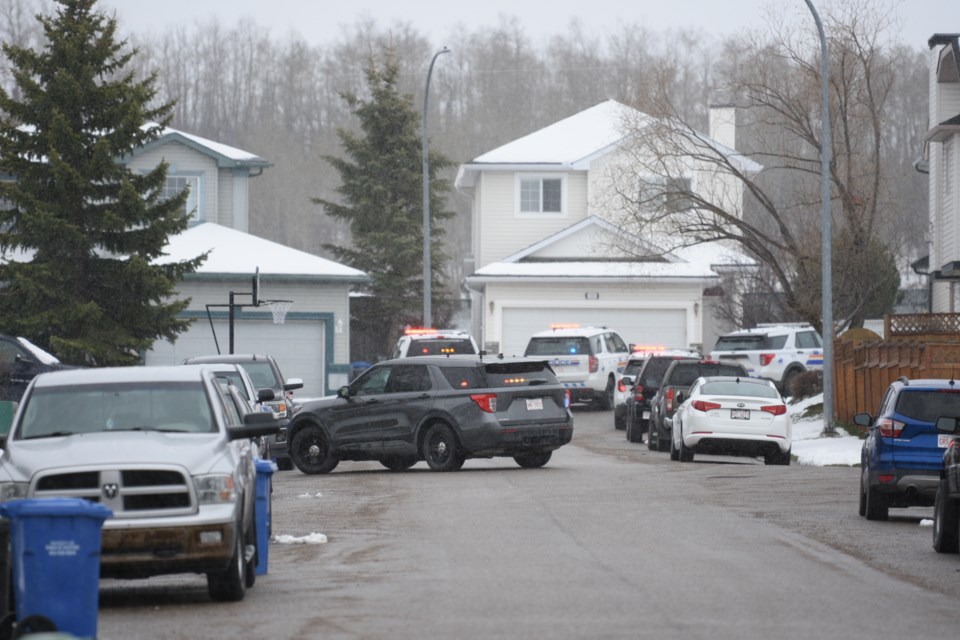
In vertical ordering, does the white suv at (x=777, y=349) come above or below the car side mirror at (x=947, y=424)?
above

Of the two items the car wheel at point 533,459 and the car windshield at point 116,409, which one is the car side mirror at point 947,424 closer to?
the car windshield at point 116,409

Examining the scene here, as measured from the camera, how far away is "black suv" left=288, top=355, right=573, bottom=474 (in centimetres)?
2473

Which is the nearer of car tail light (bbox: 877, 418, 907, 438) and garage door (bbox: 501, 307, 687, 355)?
car tail light (bbox: 877, 418, 907, 438)

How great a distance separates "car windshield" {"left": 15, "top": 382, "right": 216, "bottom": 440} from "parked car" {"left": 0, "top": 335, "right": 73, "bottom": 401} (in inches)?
625

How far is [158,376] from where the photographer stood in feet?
41.8

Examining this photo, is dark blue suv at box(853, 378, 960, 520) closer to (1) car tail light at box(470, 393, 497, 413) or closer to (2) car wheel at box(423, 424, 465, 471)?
(1) car tail light at box(470, 393, 497, 413)

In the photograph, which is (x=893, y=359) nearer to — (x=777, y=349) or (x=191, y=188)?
(x=777, y=349)

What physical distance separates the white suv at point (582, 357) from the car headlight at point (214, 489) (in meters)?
31.1

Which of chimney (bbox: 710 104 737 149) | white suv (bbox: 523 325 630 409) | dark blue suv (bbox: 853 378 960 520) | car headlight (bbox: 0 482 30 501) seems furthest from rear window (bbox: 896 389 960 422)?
chimney (bbox: 710 104 737 149)

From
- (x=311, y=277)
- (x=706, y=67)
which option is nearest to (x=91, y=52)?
(x=311, y=277)

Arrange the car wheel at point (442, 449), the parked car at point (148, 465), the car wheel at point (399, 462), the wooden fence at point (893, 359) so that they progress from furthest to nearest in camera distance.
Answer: the wooden fence at point (893, 359) < the car wheel at point (399, 462) < the car wheel at point (442, 449) < the parked car at point (148, 465)

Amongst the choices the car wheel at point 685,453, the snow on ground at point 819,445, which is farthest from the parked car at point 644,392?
the car wheel at point 685,453

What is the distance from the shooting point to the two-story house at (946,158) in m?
→ 39.3

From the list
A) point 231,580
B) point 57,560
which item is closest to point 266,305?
point 231,580
